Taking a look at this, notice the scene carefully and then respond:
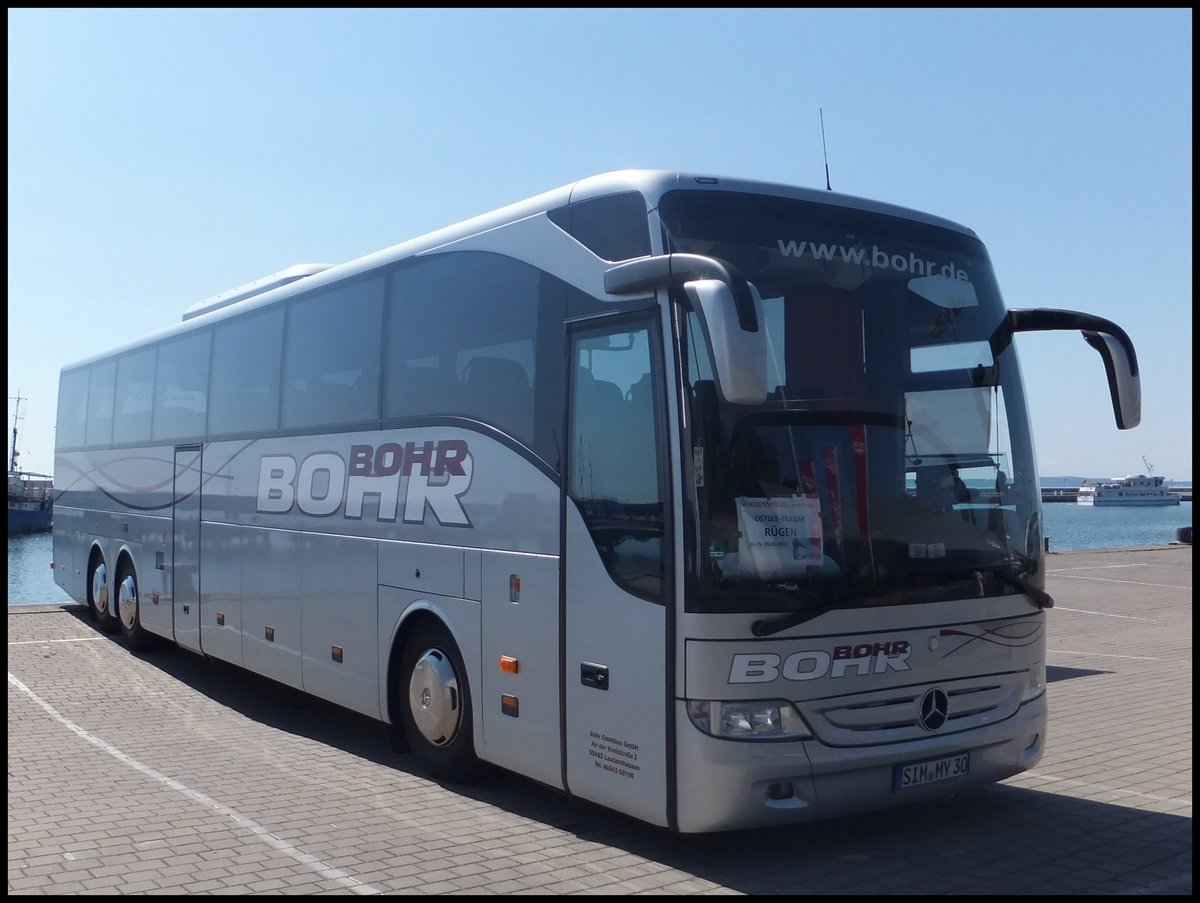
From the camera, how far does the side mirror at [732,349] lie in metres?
A: 5.06

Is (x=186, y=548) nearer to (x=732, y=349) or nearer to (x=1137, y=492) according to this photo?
(x=732, y=349)

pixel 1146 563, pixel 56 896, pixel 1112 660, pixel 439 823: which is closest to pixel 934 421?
pixel 439 823

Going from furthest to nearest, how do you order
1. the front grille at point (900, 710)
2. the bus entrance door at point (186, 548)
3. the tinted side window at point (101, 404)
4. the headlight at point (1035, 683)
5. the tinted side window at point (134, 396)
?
the tinted side window at point (101, 404), the tinted side window at point (134, 396), the bus entrance door at point (186, 548), the headlight at point (1035, 683), the front grille at point (900, 710)

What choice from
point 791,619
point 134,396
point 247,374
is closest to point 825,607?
point 791,619

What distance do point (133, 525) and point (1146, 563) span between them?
82.3 ft

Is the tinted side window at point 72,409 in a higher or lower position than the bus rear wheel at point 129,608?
higher

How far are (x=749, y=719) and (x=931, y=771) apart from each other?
1139 mm

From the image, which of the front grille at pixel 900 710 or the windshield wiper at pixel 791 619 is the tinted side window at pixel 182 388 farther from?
the front grille at pixel 900 710

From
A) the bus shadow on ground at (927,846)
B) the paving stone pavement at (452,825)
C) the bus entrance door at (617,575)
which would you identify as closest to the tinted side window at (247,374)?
the paving stone pavement at (452,825)

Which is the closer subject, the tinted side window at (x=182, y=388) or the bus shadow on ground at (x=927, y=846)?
the bus shadow on ground at (x=927, y=846)

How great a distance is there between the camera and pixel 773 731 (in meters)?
5.60

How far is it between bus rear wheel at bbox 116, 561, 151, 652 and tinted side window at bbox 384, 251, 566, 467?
22.4ft

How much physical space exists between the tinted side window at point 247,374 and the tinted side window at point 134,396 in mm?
2243

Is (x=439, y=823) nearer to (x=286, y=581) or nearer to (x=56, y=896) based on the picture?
(x=56, y=896)
